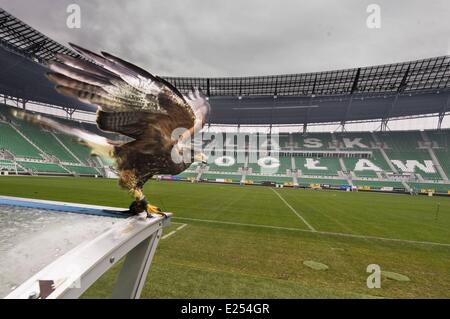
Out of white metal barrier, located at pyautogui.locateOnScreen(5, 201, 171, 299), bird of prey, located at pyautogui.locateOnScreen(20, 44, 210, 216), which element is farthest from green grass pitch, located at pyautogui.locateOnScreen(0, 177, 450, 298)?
bird of prey, located at pyautogui.locateOnScreen(20, 44, 210, 216)

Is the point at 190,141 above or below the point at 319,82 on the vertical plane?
below

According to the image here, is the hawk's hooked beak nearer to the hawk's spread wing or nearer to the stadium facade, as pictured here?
the hawk's spread wing

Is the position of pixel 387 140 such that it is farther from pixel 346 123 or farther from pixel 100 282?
pixel 100 282

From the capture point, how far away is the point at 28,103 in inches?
1871

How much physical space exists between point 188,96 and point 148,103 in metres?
0.89

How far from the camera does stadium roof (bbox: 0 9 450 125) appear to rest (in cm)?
3378

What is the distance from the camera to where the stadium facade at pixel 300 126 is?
3897 centimetres

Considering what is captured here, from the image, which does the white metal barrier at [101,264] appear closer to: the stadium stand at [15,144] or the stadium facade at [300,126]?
the stadium facade at [300,126]

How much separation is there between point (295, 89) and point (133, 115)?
46.5 meters

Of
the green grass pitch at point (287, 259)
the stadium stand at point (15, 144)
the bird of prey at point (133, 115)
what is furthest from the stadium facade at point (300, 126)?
the bird of prey at point (133, 115)

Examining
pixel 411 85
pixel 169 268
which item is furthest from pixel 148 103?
pixel 411 85

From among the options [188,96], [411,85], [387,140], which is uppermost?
[411,85]

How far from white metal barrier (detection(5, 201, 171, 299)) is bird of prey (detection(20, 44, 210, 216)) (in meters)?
0.45

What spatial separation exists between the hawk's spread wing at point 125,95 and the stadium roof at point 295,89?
3468cm
